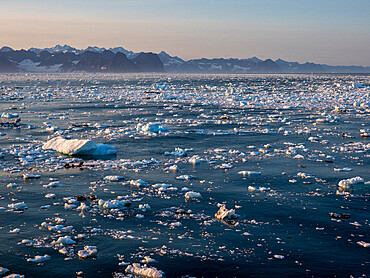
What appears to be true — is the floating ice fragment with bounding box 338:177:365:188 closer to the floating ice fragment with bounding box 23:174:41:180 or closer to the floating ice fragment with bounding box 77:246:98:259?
the floating ice fragment with bounding box 77:246:98:259

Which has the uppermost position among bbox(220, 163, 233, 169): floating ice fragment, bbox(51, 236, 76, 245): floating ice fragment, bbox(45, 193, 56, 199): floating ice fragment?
bbox(220, 163, 233, 169): floating ice fragment

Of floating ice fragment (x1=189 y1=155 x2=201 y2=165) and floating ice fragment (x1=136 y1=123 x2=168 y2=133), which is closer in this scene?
floating ice fragment (x1=189 y1=155 x2=201 y2=165)

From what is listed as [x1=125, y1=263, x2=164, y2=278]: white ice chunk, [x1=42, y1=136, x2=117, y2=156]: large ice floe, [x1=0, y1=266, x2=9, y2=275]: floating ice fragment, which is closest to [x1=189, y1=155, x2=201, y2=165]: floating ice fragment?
[x1=42, y1=136, x2=117, y2=156]: large ice floe

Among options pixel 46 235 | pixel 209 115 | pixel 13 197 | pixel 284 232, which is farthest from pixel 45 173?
pixel 209 115

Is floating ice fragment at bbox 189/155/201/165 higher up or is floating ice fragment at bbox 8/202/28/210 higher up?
floating ice fragment at bbox 189/155/201/165

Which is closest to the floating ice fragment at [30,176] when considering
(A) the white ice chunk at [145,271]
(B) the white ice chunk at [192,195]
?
(B) the white ice chunk at [192,195]

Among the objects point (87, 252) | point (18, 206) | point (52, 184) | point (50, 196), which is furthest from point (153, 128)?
point (87, 252)

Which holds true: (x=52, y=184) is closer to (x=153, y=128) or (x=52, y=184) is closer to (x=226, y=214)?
(x=226, y=214)

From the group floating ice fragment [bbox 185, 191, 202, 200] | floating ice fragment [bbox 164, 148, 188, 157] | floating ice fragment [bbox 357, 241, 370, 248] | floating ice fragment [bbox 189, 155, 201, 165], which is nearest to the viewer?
floating ice fragment [bbox 357, 241, 370, 248]

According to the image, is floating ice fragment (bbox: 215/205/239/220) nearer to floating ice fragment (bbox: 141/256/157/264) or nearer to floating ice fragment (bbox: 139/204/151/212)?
floating ice fragment (bbox: 139/204/151/212)

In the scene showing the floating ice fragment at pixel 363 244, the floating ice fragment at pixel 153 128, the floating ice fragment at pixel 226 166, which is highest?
the floating ice fragment at pixel 153 128

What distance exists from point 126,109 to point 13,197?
1088 inches

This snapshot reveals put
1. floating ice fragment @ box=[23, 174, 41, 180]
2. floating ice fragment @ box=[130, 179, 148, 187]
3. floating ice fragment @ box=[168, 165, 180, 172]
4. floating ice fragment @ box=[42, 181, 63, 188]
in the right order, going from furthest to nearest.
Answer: floating ice fragment @ box=[168, 165, 180, 172]
floating ice fragment @ box=[23, 174, 41, 180]
floating ice fragment @ box=[130, 179, 148, 187]
floating ice fragment @ box=[42, 181, 63, 188]

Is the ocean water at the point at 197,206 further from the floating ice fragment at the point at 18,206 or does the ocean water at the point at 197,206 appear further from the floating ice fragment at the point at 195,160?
the floating ice fragment at the point at 18,206
